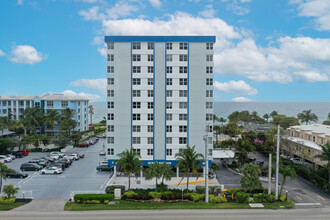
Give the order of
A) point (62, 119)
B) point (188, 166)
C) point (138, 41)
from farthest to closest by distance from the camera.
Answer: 1. point (62, 119)
2. point (138, 41)
3. point (188, 166)

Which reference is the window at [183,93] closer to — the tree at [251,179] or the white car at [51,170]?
the tree at [251,179]

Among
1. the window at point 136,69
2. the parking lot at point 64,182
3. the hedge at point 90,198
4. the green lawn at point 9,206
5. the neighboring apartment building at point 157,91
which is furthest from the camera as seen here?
the window at point 136,69

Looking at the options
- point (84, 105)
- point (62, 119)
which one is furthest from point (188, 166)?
point (84, 105)

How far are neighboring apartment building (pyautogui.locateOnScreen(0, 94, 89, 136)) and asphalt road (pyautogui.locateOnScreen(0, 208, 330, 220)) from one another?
60.9m

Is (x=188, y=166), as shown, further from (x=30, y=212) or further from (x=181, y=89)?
(x=30, y=212)

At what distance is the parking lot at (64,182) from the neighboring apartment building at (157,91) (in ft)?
18.6

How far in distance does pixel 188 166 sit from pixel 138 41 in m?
25.4

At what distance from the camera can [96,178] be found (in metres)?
46.7

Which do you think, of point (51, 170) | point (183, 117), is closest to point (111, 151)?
point (51, 170)

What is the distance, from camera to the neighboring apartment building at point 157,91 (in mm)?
47438

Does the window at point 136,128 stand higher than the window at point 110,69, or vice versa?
the window at point 110,69

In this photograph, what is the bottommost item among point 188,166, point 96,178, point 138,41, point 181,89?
point 96,178

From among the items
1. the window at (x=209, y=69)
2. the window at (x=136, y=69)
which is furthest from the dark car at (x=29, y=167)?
the window at (x=209, y=69)

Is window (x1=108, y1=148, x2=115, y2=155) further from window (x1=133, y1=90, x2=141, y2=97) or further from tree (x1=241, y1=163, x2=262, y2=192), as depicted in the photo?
tree (x1=241, y1=163, x2=262, y2=192)
